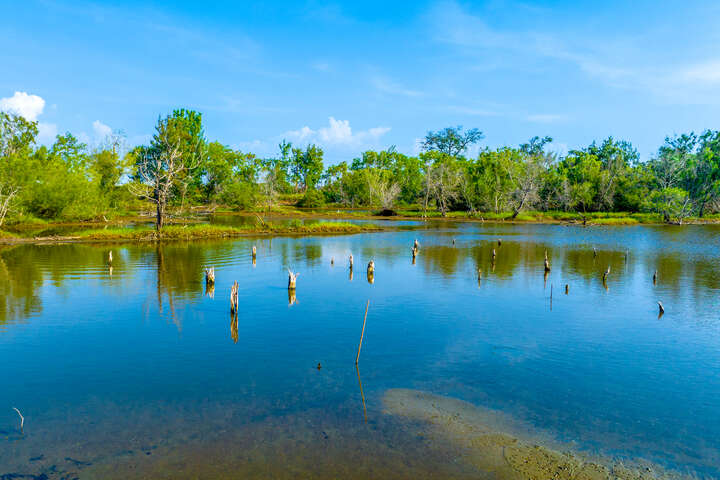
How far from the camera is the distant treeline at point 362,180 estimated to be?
212 feet

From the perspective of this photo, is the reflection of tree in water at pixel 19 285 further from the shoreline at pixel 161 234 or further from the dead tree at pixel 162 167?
the dead tree at pixel 162 167

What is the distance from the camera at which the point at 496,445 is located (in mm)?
10648

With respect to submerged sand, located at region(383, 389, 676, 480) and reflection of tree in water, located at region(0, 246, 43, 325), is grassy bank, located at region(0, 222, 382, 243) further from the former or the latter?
submerged sand, located at region(383, 389, 676, 480)

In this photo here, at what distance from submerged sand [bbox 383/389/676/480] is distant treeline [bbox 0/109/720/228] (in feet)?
163

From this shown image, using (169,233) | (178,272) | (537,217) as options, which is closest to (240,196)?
(169,233)

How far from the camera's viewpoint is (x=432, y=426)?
1151 centimetres

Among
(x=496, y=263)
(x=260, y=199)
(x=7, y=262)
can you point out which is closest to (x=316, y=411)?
(x=496, y=263)

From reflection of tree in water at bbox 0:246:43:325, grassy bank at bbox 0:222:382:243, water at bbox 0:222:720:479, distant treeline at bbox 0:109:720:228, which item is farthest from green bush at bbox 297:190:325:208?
water at bbox 0:222:720:479

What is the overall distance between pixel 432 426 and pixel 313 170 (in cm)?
15268

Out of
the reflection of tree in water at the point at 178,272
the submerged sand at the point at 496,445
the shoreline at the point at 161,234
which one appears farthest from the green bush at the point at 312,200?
the submerged sand at the point at 496,445

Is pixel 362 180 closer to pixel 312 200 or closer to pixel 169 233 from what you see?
pixel 312 200

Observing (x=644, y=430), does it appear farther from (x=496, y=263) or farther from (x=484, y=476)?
(x=496, y=263)

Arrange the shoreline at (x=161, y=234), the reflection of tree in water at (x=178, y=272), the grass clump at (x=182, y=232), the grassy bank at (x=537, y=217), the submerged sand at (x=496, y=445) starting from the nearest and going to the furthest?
the submerged sand at (x=496, y=445) < the reflection of tree in water at (x=178, y=272) < the shoreline at (x=161, y=234) < the grass clump at (x=182, y=232) < the grassy bank at (x=537, y=217)

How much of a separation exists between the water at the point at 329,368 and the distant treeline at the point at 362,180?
3601 cm
